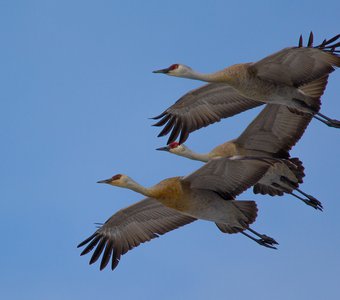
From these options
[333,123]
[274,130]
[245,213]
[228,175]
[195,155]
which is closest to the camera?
[228,175]

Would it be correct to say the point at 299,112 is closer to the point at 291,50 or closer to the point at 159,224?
the point at 291,50

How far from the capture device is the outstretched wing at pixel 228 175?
15.7m

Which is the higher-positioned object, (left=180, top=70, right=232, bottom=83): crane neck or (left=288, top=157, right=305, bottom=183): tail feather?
(left=180, top=70, right=232, bottom=83): crane neck

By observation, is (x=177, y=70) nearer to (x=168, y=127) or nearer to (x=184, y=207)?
(x=168, y=127)

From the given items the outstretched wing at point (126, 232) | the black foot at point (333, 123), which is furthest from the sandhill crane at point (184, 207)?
the black foot at point (333, 123)

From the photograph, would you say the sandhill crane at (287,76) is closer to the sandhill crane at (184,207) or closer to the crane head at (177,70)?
the crane head at (177,70)

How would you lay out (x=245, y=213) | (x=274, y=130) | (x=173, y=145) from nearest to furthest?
(x=245, y=213) < (x=274, y=130) < (x=173, y=145)

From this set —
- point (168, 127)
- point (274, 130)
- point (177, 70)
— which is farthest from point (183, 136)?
point (274, 130)

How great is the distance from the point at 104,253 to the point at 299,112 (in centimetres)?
341

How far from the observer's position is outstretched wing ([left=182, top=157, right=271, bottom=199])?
51.6ft

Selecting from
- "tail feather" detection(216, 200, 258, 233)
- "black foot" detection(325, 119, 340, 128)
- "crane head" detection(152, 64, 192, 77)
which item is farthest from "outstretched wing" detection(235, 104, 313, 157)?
"tail feather" detection(216, 200, 258, 233)

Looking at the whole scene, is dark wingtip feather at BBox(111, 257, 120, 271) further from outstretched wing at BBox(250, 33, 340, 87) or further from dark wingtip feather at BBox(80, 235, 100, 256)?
outstretched wing at BBox(250, 33, 340, 87)

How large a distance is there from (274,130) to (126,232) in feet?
8.68

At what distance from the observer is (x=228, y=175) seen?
53.0ft
